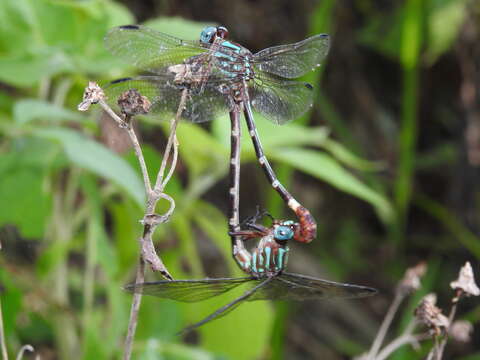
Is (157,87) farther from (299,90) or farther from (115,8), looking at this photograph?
(115,8)

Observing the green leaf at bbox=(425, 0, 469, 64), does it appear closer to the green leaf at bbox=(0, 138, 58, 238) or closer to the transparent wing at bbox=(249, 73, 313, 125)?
the transparent wing at bbox=(249, 73, 313, 125)

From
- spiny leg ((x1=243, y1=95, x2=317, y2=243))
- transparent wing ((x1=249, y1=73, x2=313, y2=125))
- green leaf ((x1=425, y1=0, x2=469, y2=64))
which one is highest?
green leaf ((x1=425, y1=0, x2=469, y2=64))

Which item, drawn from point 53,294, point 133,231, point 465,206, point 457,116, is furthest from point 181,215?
point 457,116

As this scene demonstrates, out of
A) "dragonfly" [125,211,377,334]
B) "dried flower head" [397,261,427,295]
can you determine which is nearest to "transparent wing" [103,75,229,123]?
"dragonfly" [125,211,377,334]

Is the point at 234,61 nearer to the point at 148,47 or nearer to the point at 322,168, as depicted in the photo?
the point at 148,47

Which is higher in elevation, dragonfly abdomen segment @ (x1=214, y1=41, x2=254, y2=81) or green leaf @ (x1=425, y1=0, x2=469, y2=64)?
green leaf @ (x1=425, y1=0, x2=469, y2=64)

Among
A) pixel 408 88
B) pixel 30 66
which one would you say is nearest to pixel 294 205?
pixel 30 66
